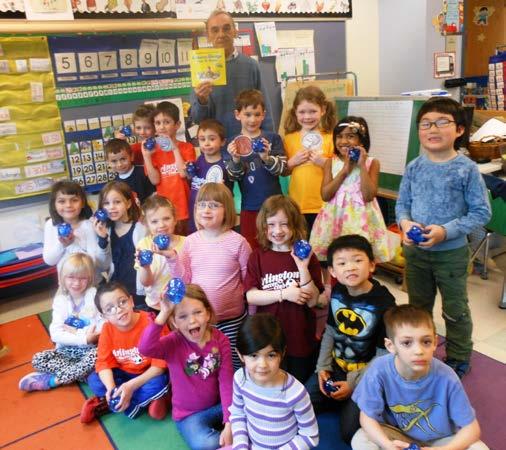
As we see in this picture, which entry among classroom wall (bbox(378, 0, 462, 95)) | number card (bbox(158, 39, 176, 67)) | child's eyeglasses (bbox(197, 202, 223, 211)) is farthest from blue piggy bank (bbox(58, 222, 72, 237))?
classroom wall (bbox(378, 0, 462, 95))

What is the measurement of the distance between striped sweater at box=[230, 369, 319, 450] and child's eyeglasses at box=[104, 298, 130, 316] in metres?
0.85

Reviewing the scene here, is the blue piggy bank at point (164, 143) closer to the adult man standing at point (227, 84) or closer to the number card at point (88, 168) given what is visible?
the adult man standing at point (227, 84)

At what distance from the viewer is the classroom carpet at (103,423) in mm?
2109

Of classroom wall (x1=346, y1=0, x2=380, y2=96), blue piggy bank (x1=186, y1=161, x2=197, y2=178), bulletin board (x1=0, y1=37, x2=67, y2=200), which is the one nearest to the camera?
blue piggy bank (x1=186, y1=161, x2=197, y2=178)

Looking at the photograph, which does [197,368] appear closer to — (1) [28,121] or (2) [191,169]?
(2) [191,169]

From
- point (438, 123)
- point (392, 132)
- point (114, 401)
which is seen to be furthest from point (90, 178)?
point (438, 123)

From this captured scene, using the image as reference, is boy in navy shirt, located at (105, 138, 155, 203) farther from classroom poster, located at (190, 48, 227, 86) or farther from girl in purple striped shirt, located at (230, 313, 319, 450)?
girl in purple striped shirt, located at (230, 313, 319, 450)

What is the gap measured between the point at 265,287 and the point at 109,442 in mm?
992

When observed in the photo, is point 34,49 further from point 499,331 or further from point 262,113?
point 499,331

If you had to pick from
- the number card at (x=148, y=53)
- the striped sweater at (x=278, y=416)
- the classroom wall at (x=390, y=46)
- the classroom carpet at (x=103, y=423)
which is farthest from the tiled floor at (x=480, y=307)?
the classroom wall at (x=390, y=46)

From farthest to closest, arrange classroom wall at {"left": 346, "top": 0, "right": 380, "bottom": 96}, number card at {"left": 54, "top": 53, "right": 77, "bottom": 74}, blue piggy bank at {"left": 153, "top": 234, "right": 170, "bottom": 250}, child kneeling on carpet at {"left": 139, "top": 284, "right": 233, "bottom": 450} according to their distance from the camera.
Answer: classroom wall at {"left": 346, "top": 0, "right": 380, "bottom": 96}
number card at {"left": 54, "top": 53, "right": 77, "bottom": 74}
blue piggy bank at {"left": 153, "top": 234, "right": 170, "bottom": 250}
child kneeling on carpet at {"left": 139, "top": 284, "right": 233, "bottom": 450}

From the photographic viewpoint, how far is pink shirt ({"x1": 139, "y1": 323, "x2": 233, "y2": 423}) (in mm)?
1982

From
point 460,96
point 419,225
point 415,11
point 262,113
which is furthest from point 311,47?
point 419,225

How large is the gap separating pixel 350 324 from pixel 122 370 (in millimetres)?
1181
